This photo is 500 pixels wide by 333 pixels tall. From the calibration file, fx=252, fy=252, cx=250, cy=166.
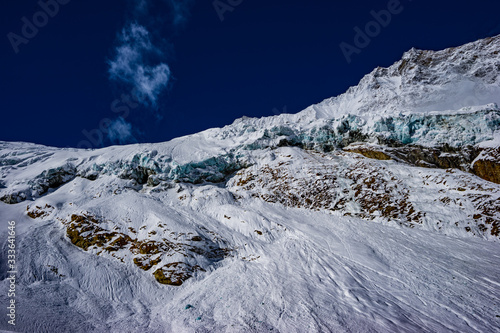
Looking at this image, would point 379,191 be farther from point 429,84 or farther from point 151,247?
point 429,84

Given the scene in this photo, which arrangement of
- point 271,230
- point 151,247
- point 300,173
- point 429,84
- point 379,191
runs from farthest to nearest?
1. point 429,84
2. point 300,173
3. point 379,191
4. point 271,230
5. point 151,247

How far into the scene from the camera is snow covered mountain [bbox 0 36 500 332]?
37.4 ft

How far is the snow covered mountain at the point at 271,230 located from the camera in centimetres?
1141

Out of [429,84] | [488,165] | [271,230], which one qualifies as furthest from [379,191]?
[429,84]

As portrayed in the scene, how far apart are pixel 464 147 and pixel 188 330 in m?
37.5

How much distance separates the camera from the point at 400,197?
24.2m

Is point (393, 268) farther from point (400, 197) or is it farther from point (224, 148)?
point (224, 148)

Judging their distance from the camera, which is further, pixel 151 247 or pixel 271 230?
pixel 271 230
